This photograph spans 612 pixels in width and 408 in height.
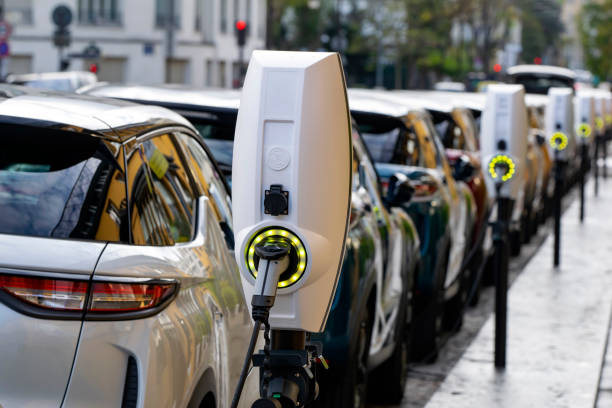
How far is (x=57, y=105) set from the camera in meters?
3.77

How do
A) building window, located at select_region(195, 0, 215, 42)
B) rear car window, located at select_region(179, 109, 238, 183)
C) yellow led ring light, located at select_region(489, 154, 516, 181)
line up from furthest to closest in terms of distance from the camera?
1. building window, located at select_region(195, 0, 215, 42)
2. yellow led ring light, located at select_region(489, 154, 516, 181)
3. rear car window, located at select_region(179, 109, 238, 183)

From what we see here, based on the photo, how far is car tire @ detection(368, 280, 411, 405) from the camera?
7402mm

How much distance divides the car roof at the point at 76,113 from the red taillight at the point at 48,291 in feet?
1.80

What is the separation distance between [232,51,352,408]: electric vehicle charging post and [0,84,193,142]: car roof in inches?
24.2

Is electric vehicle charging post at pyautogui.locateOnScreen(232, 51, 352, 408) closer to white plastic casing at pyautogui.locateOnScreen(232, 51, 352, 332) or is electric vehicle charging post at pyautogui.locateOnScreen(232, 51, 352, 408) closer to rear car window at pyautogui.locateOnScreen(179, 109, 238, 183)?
white plastic casing at pyautogui.locateOnScreen(232, 51, 352, 332)

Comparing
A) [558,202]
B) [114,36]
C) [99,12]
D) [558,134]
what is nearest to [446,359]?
[558,202]

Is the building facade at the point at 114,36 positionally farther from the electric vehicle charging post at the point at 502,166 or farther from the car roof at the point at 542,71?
the electric vehicle charging post at the point at 502,166

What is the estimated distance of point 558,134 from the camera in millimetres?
13781

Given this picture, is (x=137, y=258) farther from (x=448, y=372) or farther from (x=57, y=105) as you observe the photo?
(x=448, y=372)

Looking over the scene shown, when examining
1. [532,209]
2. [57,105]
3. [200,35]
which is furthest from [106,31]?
[57,105]

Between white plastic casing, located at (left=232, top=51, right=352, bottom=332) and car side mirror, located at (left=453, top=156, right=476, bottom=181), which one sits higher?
white plastic casing, located at (left=232, top=51, right=352, bottom=332)

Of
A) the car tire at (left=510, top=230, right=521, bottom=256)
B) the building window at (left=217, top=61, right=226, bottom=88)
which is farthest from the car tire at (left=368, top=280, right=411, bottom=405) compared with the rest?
the building window at (left=217, top=61, right=226, bottom=88)

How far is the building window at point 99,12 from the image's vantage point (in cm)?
5181

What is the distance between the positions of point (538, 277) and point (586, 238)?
12.9 ft
